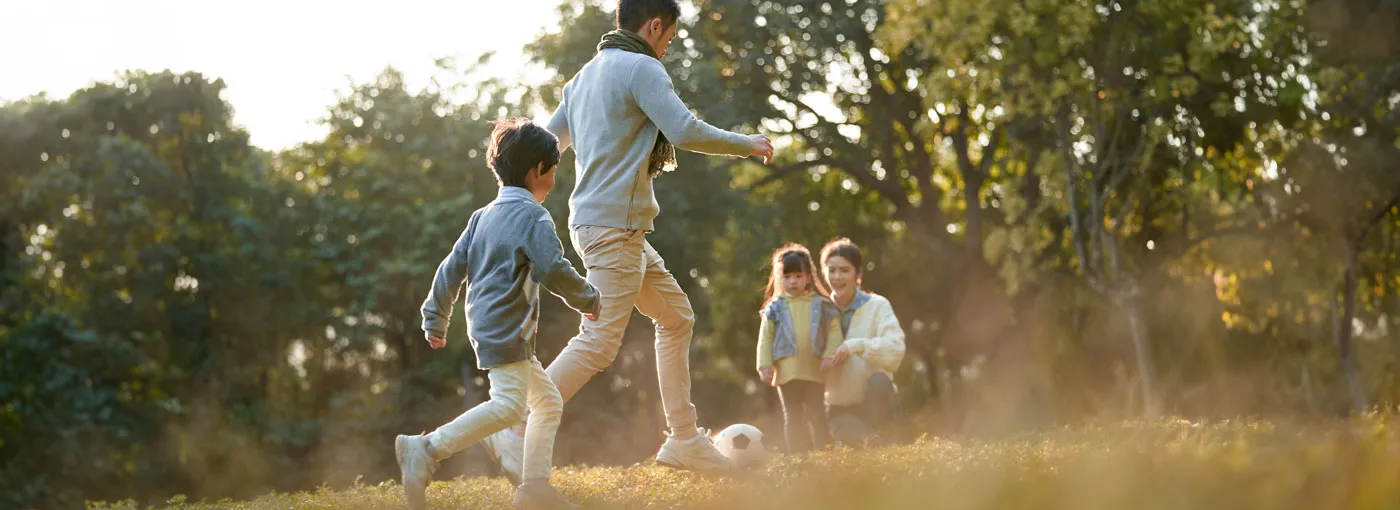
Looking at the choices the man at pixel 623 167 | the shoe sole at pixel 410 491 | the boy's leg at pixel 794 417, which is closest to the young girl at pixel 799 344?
→ the boy's leg at pixel 794 417

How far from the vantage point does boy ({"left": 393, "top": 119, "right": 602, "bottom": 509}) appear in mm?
5539

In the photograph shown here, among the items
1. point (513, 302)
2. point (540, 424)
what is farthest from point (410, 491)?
point (513, 302)

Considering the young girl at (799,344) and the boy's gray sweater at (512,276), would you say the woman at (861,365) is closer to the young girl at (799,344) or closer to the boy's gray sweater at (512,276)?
the young girl at (799,344)

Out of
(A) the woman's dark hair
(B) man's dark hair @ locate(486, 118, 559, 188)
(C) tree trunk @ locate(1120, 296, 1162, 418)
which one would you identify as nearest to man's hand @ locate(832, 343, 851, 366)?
(A) the woman's dark hair

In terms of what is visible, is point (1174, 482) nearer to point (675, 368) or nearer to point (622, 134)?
point (622, 134)

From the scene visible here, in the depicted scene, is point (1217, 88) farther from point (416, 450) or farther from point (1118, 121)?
point (416, 450)

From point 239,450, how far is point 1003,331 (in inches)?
625

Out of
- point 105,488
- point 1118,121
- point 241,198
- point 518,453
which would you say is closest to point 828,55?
point 1118,121

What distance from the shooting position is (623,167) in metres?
6.21

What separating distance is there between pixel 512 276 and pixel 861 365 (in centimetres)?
406

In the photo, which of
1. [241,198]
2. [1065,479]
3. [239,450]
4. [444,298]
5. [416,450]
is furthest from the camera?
[241,198]

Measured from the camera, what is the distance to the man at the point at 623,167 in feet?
19.9

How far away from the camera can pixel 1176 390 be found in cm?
2677

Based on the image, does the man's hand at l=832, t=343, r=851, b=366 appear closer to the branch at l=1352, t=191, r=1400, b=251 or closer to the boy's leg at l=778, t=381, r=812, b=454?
the boy's leg at l=778, t=381, r=812, b=454
